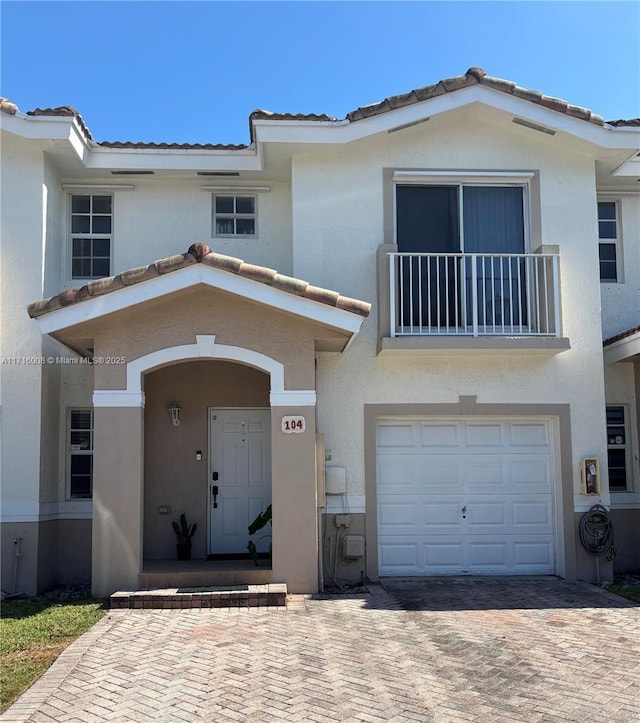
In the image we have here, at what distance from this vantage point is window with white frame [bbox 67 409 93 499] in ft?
38.2

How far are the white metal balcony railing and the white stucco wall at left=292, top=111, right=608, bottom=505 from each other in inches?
15.2

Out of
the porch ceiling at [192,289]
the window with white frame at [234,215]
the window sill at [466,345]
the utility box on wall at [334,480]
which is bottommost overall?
the utility box on wall at [334,480]

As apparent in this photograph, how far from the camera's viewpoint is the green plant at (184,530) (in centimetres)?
1135

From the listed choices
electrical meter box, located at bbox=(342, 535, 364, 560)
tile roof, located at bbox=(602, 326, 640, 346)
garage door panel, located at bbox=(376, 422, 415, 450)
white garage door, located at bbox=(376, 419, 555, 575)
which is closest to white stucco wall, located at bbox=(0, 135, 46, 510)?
electrical meter box, located at bbox=(342, 535, 364, 560)

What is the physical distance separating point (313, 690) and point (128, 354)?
5.20 metres

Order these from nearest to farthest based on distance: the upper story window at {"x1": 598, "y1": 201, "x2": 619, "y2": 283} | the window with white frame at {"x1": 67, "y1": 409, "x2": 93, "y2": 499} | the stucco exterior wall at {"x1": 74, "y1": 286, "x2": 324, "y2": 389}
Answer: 1. the stucco exterior wall at {"x1": 74, "y1": 286, "x2": 324, "y2": 389}
2. the window with white frame at {"x1": 67, "y1": 409, "x2": 93, "y2": 499}
3. the upper story window at {"x1": 598, "y1": 201, "x2": 619, "y2": 283}

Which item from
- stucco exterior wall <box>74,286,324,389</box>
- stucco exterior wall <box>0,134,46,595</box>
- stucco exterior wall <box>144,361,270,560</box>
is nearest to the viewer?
stucco exterior wall <box>74,286,324,389</box>

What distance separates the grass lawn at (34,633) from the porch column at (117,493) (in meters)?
0.45

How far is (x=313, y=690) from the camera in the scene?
611 centimetres

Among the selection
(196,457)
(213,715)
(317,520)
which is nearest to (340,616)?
(317,520)

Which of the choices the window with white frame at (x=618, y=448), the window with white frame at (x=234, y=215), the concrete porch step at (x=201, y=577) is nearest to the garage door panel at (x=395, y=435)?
the concrete porch step at (x=201, y=577)

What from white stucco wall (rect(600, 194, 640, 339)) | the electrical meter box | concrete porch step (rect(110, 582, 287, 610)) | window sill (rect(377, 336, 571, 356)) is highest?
white stucco wall (rect(600, 194, 640, 339))

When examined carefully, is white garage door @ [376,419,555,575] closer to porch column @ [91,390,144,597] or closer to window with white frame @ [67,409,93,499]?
porch column @ [91,390,144,597]

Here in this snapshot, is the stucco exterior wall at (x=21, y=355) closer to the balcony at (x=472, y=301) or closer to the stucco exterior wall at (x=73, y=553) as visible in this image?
the stucco exterior wall at (x=73, y=553)
